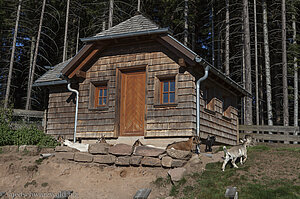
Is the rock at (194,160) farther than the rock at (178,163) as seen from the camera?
No

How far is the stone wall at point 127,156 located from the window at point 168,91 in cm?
239

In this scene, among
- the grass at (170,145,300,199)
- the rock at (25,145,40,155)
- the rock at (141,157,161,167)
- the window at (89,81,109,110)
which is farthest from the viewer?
the window at (89,81,109,110)

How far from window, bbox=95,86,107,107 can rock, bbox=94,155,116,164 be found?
10.3 feet

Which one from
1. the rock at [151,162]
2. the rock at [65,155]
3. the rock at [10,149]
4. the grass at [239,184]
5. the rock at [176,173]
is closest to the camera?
the grass at [239,184]

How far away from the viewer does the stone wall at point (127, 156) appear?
10500mm

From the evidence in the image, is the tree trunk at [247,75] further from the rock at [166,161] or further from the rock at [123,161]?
the rock at [123,161]

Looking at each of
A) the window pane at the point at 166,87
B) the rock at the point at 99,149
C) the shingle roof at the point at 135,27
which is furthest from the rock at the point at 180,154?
the shingle roof at the point at 135,27

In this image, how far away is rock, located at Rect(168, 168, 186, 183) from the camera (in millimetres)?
9573

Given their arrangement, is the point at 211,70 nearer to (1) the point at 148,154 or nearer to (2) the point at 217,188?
(1) the point at 148,154

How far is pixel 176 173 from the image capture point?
9742mm

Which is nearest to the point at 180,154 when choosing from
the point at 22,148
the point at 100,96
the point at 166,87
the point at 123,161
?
the point at 123,161

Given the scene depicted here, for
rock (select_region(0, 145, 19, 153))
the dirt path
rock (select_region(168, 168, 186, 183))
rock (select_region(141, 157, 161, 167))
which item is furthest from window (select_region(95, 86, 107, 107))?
rock (select_region(168, 168, 186, 183))

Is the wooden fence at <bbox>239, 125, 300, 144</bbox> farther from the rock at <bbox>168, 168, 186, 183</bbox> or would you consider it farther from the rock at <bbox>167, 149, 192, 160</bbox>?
the rock at <bbox>168, 168, 186, 183</bbox>

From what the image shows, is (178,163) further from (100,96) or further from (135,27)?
(135,27)
